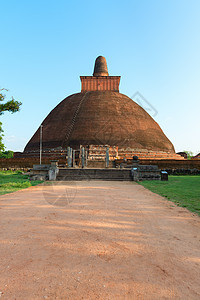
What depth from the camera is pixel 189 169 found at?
16422mm

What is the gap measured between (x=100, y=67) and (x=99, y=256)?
39450mm

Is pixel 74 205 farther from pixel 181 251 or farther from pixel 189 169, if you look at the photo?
pixel 189 169

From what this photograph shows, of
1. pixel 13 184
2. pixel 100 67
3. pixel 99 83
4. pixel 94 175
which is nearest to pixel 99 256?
pixel 13 184

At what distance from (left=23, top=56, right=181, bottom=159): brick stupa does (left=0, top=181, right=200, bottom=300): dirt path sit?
18.6 meters

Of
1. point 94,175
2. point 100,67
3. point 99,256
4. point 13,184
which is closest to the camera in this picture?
point 99,256

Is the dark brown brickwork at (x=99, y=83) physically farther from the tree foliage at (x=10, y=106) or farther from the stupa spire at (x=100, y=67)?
the tree foliage at (x=10, y=106)

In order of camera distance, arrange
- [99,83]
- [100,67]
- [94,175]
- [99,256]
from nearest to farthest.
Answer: [99,256] < [94,175] < [99,83] < [100,67]

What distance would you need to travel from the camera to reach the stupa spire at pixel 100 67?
1447 inches

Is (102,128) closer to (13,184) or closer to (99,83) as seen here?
(99,83)

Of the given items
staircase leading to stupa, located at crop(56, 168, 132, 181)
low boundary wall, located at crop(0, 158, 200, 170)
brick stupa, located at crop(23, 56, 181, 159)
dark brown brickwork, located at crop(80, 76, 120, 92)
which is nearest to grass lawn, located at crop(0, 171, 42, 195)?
staircase leading to stupa, located at crop(56, 168, 132, 181)

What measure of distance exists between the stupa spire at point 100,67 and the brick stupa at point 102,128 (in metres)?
5.55

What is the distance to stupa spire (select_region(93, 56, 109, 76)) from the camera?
3675cm

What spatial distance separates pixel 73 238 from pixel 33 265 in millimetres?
803

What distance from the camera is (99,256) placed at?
2.07 m
